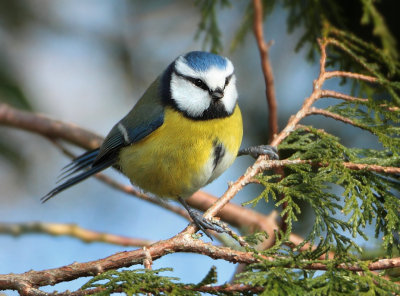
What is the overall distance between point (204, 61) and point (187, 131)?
25cm

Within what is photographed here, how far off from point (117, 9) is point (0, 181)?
1446mm

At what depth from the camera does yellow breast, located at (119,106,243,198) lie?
1.78m

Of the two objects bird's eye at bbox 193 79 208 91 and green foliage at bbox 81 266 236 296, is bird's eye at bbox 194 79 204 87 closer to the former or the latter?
bird's eye at bbox 193 79 208 91

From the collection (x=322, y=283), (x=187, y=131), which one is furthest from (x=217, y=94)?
(x=322, y=283)

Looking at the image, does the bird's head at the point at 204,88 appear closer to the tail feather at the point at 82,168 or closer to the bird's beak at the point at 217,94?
the bird's beak at the point at 217,94

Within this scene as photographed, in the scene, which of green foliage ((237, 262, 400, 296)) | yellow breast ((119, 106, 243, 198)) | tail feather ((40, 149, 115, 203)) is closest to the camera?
green foliage ((237, 262, 400, 296))

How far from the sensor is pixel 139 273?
1.10m

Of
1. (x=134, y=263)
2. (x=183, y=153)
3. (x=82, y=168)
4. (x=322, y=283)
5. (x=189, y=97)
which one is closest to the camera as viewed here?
(x=322, y=283)

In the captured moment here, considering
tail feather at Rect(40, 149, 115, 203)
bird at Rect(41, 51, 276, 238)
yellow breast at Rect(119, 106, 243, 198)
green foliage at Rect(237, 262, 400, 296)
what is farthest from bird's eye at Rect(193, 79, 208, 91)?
green foliage at Rect(237, 262, 400, 296)

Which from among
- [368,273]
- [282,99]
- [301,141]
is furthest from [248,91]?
[368,273]

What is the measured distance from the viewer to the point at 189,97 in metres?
1.88

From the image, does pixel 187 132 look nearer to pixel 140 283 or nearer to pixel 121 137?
pixel 121 137

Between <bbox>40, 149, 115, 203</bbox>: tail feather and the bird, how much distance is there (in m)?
0.20

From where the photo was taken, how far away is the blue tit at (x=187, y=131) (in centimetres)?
179
